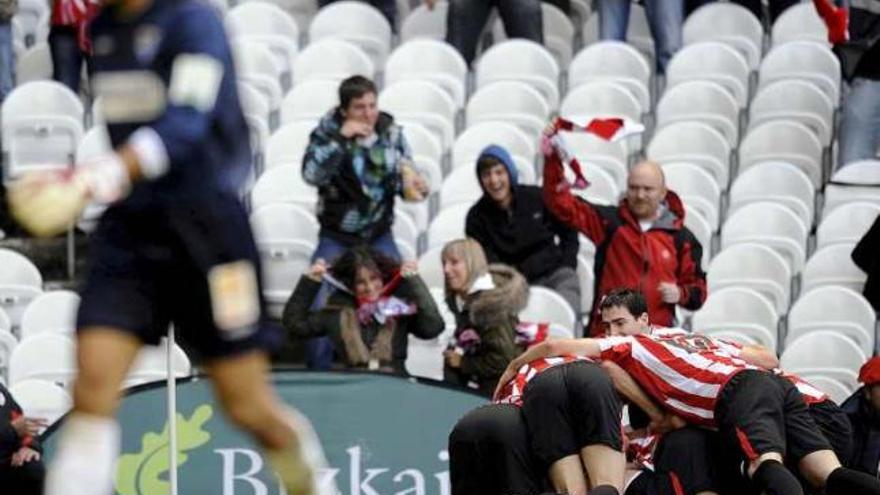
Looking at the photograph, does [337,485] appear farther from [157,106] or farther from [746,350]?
[157,106]

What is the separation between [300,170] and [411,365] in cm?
161

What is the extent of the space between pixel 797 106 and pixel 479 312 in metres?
3.31

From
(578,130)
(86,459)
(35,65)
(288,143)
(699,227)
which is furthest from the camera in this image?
(35,65)

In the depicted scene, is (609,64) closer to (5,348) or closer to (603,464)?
(5,348)

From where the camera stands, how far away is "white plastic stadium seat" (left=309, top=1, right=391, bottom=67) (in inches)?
640

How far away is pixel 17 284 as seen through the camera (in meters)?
14.0

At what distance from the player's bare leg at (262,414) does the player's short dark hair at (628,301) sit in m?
3.22

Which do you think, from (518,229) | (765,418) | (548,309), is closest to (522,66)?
(518,229)

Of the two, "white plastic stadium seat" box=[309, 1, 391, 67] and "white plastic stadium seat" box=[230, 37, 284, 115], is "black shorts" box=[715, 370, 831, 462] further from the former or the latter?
"white plastic stadium seat" box=[309, 1, 391, 67]

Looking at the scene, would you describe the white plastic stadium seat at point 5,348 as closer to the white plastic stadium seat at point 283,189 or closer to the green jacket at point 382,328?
the green jacket at point 382,328

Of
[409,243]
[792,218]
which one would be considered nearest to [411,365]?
[409,243]

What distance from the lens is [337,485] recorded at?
1171 cm

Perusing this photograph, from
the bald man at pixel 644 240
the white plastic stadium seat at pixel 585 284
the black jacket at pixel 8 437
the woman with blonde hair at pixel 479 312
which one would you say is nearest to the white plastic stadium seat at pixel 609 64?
the white plastic stadium seat at pixel 585 284

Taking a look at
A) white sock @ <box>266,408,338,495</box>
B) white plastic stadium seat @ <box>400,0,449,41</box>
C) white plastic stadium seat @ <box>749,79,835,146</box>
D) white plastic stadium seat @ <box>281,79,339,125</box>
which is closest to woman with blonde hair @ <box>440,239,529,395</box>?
white plastic stadium seat @ <box>281,79,339,125</box>
